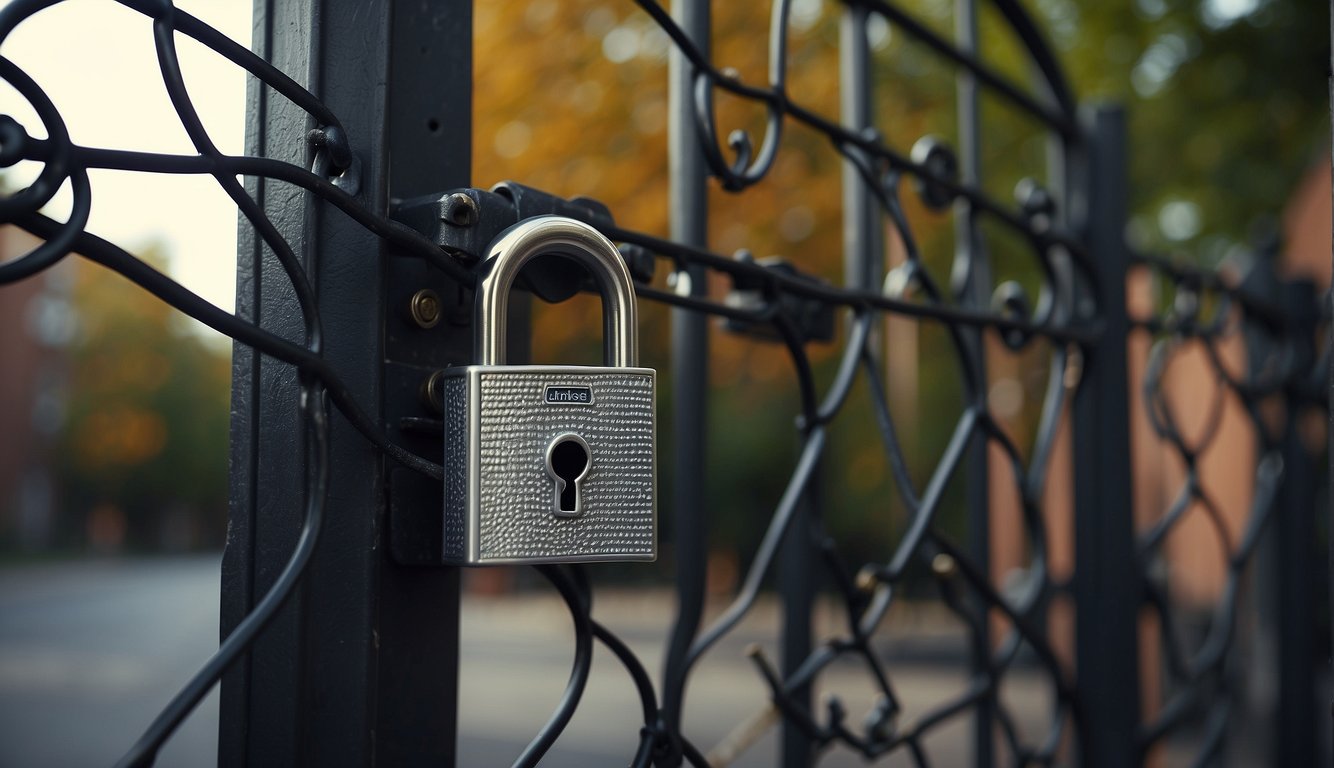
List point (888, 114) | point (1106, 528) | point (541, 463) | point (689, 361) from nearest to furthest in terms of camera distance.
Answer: point (541, 463), point (689, 361), point (1106, 528), point (888, 114)

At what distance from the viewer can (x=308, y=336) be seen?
733 mm

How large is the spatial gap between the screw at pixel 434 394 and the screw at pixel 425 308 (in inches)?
1.5

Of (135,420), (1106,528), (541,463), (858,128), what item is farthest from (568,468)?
(135,420)

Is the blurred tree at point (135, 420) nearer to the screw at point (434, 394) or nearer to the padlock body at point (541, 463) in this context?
the screw at point (434, 394)

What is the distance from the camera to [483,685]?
29.2ft

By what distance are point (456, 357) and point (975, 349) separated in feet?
2.91

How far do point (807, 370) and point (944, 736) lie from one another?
6.30 metres

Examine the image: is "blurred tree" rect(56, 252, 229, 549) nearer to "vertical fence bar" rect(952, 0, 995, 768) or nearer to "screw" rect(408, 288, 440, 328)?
"vertical fence bar" rect(952, 0, 995, 768)

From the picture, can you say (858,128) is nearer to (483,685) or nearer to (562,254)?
(562,254)

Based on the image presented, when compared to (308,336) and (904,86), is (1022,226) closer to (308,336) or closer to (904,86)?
(308,336)

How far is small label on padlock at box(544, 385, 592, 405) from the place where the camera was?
702 millimetres

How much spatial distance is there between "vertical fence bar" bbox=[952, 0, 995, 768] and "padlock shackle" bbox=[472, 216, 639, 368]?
0.81 metres

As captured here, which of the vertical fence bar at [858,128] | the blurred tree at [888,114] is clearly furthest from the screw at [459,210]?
the blurred tree at [888,114]

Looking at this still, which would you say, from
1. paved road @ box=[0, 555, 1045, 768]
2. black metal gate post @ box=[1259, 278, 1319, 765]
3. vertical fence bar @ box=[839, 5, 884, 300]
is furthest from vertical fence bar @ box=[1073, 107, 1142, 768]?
paved road @ box=[0, 555, 1045, 768]
